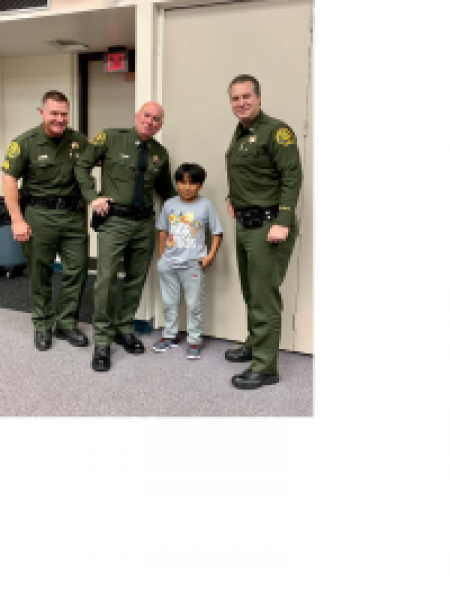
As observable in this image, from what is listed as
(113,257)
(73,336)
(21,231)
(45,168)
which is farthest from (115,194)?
(73,336)

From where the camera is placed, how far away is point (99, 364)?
2549 mm

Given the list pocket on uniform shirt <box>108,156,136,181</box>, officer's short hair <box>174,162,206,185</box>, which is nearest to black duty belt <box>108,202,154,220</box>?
pocket on uniform shirt <box>108,156,136,181</box>

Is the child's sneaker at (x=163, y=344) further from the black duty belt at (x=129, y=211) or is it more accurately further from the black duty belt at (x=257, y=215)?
the black duty belt at (x=257, y=215)

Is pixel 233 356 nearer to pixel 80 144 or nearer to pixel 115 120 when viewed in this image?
pixel 80 144

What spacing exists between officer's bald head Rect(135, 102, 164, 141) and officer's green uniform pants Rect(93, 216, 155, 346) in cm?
49

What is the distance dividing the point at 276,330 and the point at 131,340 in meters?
0.95

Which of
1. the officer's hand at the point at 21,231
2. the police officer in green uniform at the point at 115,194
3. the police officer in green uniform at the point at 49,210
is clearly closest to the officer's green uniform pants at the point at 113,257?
the police officer in green uniform at the point at 115,194

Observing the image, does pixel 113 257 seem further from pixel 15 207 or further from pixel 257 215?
pixel 257 215

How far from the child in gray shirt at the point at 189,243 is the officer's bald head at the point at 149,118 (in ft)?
0.87

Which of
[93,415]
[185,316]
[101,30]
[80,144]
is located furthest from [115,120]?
[93,415]

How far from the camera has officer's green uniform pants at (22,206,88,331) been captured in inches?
109

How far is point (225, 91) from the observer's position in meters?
2.74

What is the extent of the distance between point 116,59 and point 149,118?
207 cm

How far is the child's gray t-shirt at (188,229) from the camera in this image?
270 cm
